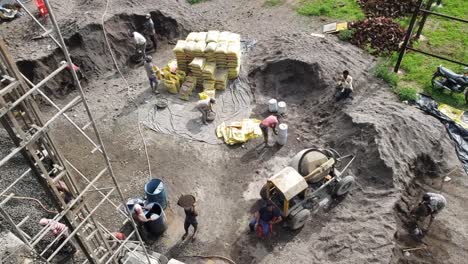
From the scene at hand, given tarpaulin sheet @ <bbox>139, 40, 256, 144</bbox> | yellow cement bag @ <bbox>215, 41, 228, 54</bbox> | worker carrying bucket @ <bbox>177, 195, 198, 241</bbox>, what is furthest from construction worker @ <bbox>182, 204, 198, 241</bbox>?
yellow cement bag @ <bbox>215, 41, 228, 54</bbox>

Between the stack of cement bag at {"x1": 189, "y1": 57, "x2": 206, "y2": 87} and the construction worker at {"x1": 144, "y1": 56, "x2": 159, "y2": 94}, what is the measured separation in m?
1.51

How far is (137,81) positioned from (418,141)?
36.9ft

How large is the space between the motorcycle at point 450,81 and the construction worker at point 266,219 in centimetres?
882

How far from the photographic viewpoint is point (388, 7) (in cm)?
1870

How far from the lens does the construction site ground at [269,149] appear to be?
10.3m

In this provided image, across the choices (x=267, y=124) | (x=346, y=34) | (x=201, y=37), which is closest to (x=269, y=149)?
(x=267, y=124)

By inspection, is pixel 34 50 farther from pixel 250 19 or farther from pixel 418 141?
pixel 418 141

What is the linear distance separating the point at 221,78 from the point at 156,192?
6.06 m

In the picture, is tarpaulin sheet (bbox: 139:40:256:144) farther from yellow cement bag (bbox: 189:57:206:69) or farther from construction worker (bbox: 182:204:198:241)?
construction worker (bbox: 182:204:198:241)

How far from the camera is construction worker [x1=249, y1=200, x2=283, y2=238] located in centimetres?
1000

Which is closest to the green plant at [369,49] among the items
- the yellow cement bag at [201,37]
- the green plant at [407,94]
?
the green plant at [407,94]

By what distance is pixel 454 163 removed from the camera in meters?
12.0

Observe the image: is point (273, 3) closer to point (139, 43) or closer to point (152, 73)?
point (139, 43)

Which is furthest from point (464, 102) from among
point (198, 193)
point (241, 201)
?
point (198, 193)
